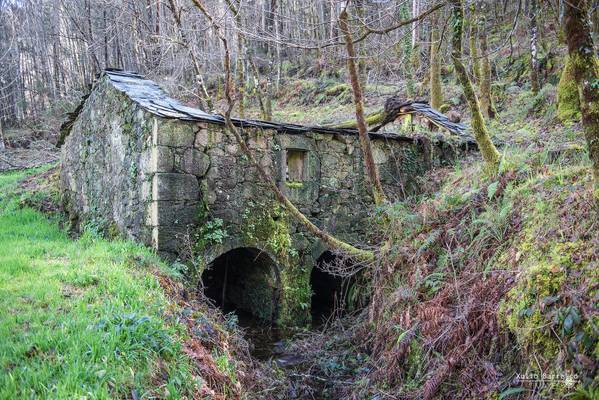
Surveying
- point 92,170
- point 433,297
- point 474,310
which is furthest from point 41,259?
point 474,310

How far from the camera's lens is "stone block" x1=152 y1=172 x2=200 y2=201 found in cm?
599

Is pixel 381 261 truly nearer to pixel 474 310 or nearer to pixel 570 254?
pixel 474 310

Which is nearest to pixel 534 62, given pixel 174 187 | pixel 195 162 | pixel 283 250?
pixel 283 250

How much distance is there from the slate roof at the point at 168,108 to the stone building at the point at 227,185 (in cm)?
2

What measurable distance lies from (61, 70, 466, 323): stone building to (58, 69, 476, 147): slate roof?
0.02m

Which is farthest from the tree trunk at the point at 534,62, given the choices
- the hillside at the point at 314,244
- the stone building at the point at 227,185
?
the stone building at the point at 227,185

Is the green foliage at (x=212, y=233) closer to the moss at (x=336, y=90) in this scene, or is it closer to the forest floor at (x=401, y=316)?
the forest floor at (x=401, y=316)

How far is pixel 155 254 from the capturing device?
5922 millimetres

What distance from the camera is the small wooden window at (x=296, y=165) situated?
7.46 meters

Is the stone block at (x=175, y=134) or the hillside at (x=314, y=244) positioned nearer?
the hillside at (x=314, y=244)

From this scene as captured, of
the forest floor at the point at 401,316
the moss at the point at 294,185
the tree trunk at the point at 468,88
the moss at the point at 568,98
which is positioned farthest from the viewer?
the moss at the point at 294,185

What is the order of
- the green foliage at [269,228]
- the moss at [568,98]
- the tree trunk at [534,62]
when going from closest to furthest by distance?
the green foliage at [269,228] → the moss at [568,98] → the tree trunk at [534,62]

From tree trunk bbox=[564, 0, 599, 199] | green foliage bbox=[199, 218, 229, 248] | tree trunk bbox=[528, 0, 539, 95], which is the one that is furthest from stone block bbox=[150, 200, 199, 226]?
tree trunk bbox=[528, 0, 539, 95]

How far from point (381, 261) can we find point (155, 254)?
3.06 meters
